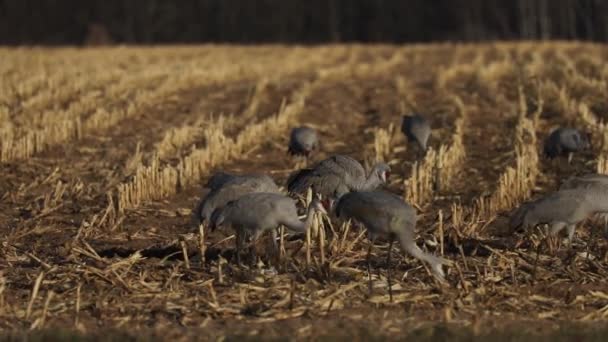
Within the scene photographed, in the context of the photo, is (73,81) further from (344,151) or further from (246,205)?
(246,205)

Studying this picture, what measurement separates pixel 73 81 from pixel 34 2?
130 feet

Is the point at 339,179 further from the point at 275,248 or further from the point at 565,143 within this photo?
the point at 565,143

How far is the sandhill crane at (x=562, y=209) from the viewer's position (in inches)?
358

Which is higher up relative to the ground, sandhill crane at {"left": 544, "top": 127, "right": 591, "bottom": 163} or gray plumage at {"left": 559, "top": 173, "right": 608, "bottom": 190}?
gray plumage at {"left": 559, "top": 173, "right": 608, "bottom": 190}

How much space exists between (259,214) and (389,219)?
37.7 inches

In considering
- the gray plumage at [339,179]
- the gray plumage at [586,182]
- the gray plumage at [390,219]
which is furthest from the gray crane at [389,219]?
the gray plumage at [339,179]

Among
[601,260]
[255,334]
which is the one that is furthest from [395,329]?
[601,260]

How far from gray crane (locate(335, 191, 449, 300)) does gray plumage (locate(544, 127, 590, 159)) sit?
5838mm

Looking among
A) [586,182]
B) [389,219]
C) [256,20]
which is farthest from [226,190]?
[256,20]

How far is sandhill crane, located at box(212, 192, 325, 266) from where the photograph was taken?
8594 millimetres

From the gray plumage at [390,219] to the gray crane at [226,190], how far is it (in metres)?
1.05

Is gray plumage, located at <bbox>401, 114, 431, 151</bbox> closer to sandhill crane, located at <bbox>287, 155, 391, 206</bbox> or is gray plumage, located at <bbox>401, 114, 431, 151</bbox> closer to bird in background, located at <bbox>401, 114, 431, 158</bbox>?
bird in background, located at <bbox>401, 114, 431, 158</bbox>

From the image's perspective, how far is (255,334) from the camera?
729 centimetres

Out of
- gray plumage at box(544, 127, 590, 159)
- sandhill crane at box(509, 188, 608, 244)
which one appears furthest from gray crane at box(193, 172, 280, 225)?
gray plumage at box(544, 127, 590, 159)
